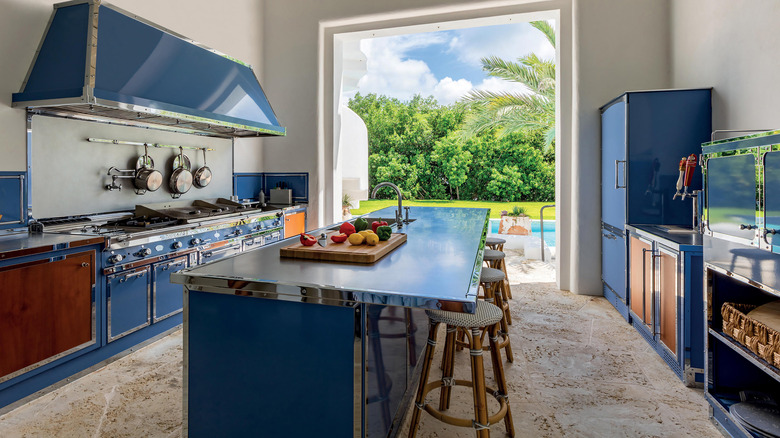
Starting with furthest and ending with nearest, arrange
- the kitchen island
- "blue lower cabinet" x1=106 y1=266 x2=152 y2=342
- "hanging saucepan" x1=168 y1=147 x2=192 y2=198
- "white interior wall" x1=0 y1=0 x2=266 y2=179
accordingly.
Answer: "hanging saucepan" x1=168 y1=147 x2=192 y2=198
"blue lower cabinet" x1=106 y1=266 x2=152 y2=342
"white interior wall" x1=0 y1=0 x2=266 y2=179
the kitchen island

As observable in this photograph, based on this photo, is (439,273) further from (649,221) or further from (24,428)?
(649,221)

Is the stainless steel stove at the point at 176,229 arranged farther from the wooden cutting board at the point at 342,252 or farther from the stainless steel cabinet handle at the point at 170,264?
the wooden cutting board at the point at 342,252

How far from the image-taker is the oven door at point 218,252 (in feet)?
13.1

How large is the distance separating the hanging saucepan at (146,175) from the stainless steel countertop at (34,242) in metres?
1.08

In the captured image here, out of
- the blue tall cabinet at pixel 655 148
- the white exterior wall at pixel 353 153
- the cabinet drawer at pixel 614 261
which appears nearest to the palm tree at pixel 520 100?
the white exterior wall at pixel 353 153

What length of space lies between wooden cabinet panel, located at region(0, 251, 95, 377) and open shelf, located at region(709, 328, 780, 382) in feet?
12.7

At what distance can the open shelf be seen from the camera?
178 cm

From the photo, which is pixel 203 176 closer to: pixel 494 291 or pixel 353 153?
pixel 494 291

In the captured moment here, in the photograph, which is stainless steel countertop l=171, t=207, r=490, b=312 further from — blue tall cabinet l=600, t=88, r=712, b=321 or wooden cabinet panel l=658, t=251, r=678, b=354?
blue tall cabinet l=600, t=88, r=712, b=321

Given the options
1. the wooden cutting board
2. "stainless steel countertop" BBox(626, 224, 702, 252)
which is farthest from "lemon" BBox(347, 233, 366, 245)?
"stainless steel countertop" BBox(626, 224, 702, 252)

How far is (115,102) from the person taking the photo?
293 centimetres

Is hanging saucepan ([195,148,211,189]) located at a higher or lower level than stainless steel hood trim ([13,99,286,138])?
lower

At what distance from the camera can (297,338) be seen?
1.66 meters

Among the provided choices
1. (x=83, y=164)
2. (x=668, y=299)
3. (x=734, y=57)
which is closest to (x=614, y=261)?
(x=668, y=299)
